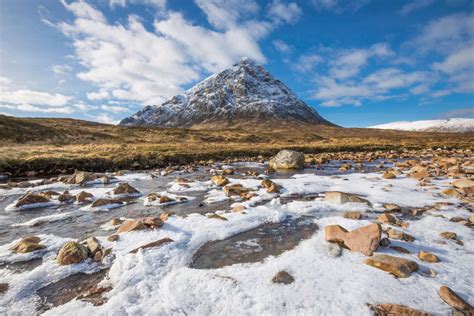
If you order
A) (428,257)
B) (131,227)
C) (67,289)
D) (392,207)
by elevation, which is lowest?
(67,289)

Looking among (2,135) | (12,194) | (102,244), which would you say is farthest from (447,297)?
(2,135)

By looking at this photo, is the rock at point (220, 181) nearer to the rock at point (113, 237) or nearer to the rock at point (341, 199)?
the rock at point (341, 199)

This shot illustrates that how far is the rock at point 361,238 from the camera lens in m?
6.41

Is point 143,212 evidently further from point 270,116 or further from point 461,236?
point 270,116

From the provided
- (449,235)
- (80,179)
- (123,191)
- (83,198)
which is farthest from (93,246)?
(80,179)

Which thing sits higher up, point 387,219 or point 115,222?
point 387,219

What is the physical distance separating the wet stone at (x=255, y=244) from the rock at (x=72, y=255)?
9.03 ft

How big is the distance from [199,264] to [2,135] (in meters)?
53.8

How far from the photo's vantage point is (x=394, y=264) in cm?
555

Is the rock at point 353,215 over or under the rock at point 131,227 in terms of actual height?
over

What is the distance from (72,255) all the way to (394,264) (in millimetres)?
7360

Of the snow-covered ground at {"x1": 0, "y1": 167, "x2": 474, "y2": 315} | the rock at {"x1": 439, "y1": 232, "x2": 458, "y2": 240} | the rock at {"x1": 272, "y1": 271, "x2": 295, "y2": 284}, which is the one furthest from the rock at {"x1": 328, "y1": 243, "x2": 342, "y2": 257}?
the rock at {"x1": 439, "y1": 232, "x2": 458, "y2": 240}

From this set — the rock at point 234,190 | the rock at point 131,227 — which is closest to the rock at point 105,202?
the rock at point 131,227

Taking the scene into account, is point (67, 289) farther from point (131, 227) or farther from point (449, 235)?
point (449, 235)
